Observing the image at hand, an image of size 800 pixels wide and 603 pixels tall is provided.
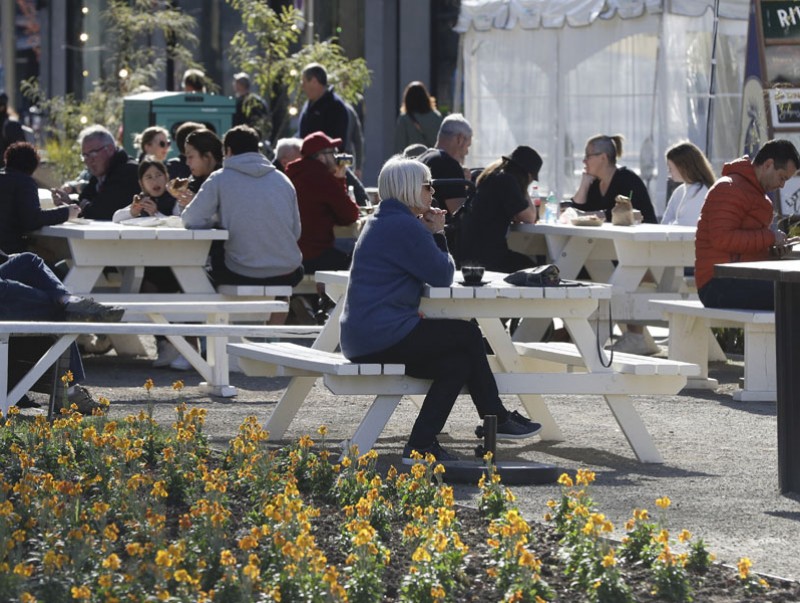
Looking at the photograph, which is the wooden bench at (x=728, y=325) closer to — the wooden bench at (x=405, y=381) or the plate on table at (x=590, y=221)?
the plate on table at (x=590, y=221)

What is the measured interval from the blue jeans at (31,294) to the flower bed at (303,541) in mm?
2272

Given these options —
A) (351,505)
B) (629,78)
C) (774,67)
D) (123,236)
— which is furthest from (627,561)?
(629,78)

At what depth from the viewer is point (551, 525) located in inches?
239

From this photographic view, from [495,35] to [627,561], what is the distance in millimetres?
13651

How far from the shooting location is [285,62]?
21906 mm

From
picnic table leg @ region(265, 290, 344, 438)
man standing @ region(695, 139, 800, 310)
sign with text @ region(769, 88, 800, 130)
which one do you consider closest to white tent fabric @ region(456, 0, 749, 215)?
sign with text @ region(769, 88, 800, 130)

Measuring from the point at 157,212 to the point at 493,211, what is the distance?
7.13 ft

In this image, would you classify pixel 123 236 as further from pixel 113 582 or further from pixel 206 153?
pixel 113 582

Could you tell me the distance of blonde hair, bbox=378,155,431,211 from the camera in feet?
24.6

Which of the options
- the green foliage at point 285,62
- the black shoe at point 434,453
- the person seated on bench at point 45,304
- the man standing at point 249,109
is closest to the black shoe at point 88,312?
the person seated on bench at point 45,304

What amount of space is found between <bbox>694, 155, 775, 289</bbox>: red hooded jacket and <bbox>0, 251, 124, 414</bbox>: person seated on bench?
3.29 m

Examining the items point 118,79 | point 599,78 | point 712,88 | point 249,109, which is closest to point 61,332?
point 712,88

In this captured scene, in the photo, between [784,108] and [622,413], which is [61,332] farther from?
[784,108]

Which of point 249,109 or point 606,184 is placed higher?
point 249,109
